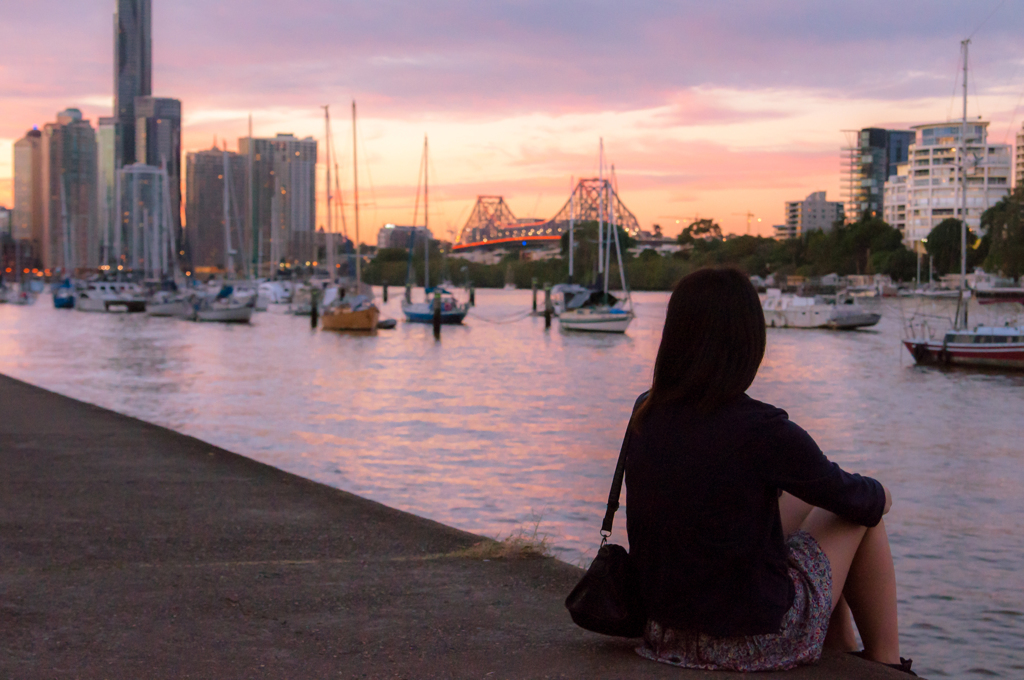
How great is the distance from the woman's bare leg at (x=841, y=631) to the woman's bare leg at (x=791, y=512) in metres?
0.30

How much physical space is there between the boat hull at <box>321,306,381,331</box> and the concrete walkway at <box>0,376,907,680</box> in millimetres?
43370

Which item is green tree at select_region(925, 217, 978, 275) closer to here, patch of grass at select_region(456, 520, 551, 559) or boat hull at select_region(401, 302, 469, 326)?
boat hull at select_region(401, 302, 469, 326)

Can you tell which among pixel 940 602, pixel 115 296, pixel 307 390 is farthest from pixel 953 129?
pixel 940 602

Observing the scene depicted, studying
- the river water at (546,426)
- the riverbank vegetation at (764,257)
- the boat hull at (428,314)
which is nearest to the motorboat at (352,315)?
the river water at (546,426)

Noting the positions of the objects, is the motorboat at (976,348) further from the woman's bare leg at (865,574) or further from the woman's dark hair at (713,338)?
the woman's dark hair at (713,338)

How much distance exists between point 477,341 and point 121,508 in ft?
138

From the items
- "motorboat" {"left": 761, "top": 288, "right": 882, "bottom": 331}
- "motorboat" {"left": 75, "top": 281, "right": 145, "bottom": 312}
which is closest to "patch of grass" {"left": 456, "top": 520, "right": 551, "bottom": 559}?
"motorboat" {"left": 761, "top": 288, "right": 882, "bottom": 331}

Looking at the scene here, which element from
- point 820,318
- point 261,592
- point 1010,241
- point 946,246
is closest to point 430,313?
point 820,318

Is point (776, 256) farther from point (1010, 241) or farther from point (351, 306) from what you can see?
point (351, 306)

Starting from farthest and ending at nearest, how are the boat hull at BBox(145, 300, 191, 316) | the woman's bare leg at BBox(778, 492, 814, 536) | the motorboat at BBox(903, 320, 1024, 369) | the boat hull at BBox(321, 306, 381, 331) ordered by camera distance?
1. the boat hull at BBox(145, 300, 191, 316)
2. the boat hull at BBox(321, 306, 381, 331)
3. the motorboat at BBox(903, 320, 1024, 369)
4. the woman's bare leg at BBox(778, 492, 814, 536)

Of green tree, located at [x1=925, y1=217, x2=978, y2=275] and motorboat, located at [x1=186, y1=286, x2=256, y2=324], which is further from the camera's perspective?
green tree, located at [x1=925, y1=217, x2=978, y2=275]

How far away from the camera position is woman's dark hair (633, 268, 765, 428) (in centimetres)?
296

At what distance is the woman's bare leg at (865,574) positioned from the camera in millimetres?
3234

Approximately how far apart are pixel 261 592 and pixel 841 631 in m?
2.45
